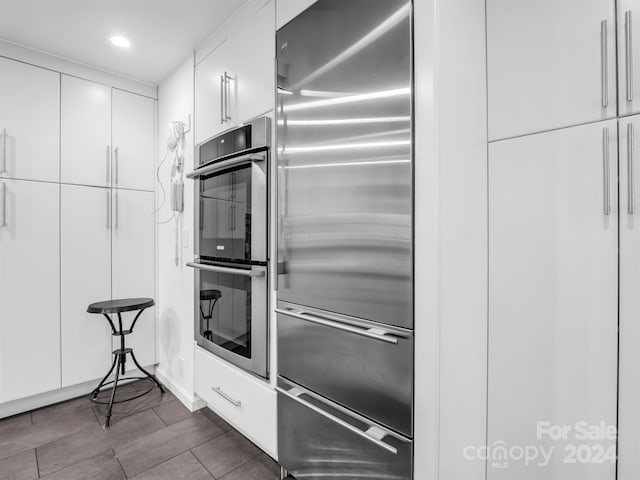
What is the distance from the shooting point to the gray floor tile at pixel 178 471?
1728 mm

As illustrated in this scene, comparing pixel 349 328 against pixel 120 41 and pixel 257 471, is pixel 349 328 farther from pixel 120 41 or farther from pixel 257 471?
pixel 120 41

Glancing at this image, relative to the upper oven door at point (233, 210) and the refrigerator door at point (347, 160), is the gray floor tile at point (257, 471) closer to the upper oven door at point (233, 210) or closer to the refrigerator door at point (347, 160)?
the refrigerator door at point (347, 160)

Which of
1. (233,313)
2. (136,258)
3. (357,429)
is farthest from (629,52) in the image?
(136,258)

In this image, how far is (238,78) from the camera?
1940 mm

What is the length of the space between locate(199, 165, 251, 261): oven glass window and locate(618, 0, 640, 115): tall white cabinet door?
60.0 inches

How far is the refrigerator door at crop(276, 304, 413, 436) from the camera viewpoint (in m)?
1.11

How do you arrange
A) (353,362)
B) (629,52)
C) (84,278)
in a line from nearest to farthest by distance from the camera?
(629,52) < (353,362) < (84,278)

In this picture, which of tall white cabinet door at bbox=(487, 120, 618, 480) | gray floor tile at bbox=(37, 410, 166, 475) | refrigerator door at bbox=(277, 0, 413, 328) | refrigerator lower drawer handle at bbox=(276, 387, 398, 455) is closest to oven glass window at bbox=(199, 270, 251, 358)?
refrigerator door at bbox=(277, 0, 413, 328)

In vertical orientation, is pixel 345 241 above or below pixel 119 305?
above

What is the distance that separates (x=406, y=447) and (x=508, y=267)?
0.73 metres


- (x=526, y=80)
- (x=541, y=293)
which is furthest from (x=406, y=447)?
(x=526, y=80)

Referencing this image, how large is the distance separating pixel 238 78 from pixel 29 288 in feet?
6.95

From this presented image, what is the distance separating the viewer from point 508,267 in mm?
1238

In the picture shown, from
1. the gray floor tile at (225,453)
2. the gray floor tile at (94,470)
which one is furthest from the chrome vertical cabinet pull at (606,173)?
the gray floor tile at (94,470)
